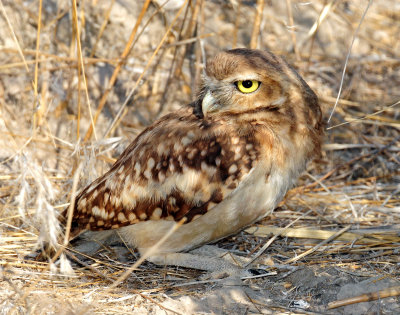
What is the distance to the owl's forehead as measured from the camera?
129 inches

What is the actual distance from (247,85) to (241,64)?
0.14 metres

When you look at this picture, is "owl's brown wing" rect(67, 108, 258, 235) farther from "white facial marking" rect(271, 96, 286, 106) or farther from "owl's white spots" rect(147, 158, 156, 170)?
"white facial marking" rect(271, 96, 286, 106)

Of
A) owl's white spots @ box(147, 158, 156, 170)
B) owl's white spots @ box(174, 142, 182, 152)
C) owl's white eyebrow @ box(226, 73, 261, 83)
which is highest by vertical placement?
owl's white eyebrow @ box(226, 73, 261, 83)

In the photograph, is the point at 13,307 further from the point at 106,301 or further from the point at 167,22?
the point at 167,22

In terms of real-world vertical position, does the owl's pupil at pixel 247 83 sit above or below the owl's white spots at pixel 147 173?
above

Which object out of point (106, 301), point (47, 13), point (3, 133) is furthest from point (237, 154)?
point (47, 13)

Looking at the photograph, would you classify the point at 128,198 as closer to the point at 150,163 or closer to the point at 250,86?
the point at 150,163

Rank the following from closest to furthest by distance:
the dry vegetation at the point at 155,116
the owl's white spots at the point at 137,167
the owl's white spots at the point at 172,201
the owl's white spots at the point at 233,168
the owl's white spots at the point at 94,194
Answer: the dry vegetation at the point at 155,116 → the owl's white spots at the point at 233,168 → the owl's white spots at the point at 172,201 → the owl's white spots at the point at 137,167 → the owl's white spots at the point at 94,194

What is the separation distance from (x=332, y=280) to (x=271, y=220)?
1065mm

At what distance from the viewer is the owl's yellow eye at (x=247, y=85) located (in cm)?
333

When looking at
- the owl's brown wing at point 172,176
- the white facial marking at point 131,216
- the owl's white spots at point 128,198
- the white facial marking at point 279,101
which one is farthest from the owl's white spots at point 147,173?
the white facial marking at point 279,101

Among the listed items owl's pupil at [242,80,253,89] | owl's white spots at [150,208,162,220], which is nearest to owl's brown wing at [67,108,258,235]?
owl's white spots at [150,208,162,220]

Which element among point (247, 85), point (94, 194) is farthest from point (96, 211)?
point (247, 85)

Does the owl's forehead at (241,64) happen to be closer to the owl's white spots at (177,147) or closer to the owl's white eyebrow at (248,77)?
the owl's white eyebrow at (248,77)
